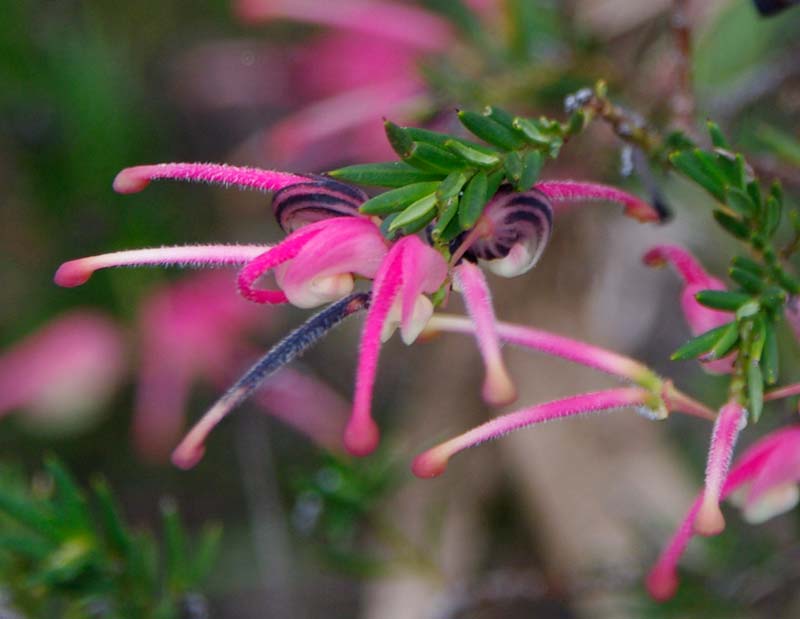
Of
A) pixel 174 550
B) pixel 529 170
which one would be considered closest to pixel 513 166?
pixel 529 170

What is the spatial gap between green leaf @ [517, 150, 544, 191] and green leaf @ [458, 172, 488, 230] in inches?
0.6

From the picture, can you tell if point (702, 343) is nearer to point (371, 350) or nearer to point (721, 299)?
point (721, 299)

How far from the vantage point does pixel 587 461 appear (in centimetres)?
125

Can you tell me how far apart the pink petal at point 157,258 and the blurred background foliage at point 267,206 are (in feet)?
0.91

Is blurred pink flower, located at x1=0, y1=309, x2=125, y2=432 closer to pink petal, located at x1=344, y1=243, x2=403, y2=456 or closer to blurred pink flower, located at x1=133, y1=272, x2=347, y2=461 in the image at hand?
blurred pink flower, located at x1=133, y1=272, x2=347, y2=461

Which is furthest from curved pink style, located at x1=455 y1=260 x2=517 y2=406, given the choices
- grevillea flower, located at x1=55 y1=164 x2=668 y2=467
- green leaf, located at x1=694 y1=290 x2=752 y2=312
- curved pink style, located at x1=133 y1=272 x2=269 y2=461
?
curved pink style, located at x1=133 y1=272 x2=269 y2=461

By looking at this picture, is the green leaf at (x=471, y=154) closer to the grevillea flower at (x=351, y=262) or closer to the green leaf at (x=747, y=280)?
the grevillea flower at (x=351, y=262)

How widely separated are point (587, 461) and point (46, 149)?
0.73 m

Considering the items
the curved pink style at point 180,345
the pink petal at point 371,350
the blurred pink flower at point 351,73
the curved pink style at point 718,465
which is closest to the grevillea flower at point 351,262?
the pink petal at point 371,350

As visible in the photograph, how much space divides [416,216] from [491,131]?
60 mm

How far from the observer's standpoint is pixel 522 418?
495 mm

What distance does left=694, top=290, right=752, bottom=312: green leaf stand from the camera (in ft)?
1.64

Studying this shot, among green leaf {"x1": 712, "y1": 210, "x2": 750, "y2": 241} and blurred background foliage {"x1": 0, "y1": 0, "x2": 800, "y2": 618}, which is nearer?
green leaf {"x1": 712, "y1": 210, "x2": 750, "y2": 241}

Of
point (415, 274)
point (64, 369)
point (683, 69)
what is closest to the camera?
point (415, 274)
